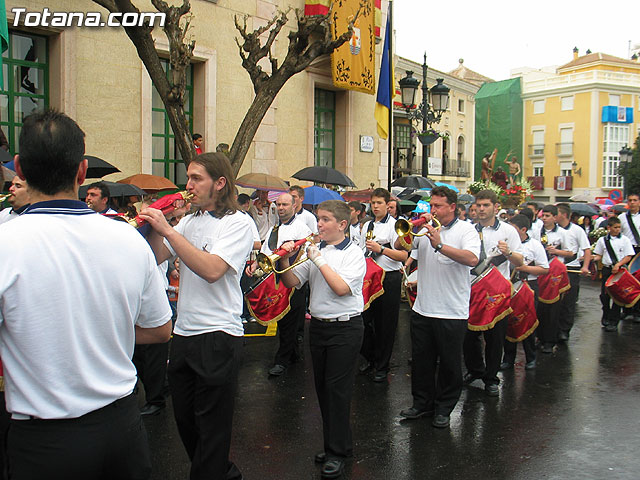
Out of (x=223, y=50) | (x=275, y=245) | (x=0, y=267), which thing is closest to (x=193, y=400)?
(x=0, y=267)

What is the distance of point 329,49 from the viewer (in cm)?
964

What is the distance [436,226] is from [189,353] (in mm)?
2641

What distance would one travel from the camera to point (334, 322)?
174 inches

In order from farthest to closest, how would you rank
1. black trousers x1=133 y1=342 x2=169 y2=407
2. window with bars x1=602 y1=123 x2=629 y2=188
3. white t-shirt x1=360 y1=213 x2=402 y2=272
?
window with bars x1=602 y1=123 x2=629 y2=188
white t-shirt x1=360 y1=213 x2=402 y2=272
black trousers x1=133 y1=342 x2=169 y2=407

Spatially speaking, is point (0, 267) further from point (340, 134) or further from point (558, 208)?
point (340, 134)

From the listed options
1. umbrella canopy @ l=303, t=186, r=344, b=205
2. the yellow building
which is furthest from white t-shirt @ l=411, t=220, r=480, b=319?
the yellow building

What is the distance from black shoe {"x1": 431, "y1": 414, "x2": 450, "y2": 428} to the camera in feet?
17.5

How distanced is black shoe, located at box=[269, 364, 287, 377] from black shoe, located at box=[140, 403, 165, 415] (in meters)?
1.51

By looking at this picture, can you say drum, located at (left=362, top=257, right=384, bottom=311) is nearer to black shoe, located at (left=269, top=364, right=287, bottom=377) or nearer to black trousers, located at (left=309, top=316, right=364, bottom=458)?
black shoe, located at (left=269, top=364, right=287, bottom=377)

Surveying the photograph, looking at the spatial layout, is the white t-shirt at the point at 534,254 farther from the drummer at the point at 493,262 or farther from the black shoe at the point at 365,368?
the black shoe at the point at 365,368

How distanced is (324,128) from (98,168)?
Answer: 7.94 m

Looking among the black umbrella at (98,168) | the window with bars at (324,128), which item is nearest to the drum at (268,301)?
the black umbrella at (98,168)

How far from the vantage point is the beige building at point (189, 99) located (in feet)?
34.6

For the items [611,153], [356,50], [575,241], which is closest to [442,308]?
[575,241]
